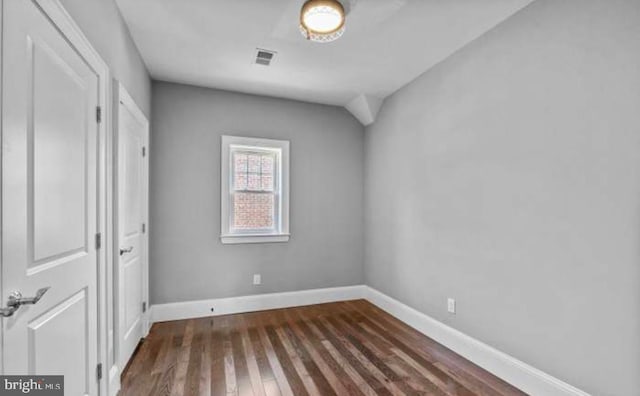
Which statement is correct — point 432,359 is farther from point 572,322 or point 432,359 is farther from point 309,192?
point 309,192

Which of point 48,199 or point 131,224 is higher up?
point 48,199

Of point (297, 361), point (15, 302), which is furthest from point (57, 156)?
point (297, 361)

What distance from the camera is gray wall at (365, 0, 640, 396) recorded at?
166cm

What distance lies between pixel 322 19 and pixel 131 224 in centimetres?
223

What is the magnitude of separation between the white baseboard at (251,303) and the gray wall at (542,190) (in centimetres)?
119

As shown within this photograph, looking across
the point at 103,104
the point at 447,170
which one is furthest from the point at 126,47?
the point at 447,170

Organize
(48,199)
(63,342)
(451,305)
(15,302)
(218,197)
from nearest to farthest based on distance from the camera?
(15,302)
(48,199)
(63,342)
(451,305)
(218,197)

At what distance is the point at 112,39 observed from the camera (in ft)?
6.67

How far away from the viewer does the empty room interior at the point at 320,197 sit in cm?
144

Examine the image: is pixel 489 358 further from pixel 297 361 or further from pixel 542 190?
pixel 297 361

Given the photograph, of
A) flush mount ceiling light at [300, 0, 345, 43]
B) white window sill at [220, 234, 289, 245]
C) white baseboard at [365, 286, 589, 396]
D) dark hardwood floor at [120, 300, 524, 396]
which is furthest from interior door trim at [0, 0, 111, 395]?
white baseboard at [365, 286, 589, 396]

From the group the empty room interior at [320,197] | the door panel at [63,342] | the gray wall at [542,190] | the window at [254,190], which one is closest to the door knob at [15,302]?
the empty room interior at [320,197]

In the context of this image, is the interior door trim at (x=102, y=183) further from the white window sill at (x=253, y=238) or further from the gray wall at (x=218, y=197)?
the white window sill at (x=253, y=238)

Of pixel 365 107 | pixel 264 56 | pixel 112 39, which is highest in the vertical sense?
pixel 264 56
